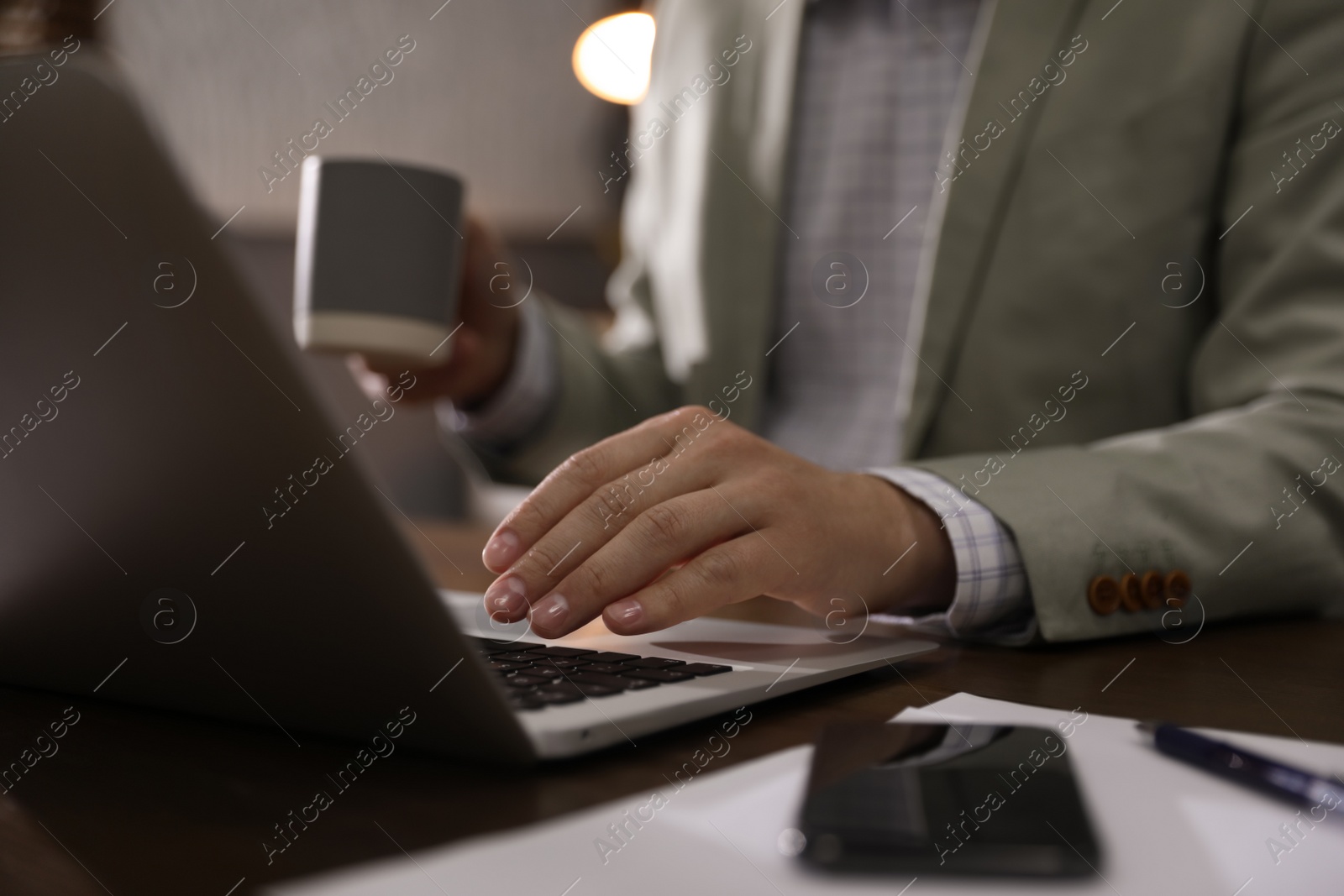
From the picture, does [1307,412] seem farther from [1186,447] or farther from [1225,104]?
[1225,104]

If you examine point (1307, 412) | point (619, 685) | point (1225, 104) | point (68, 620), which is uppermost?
point (68, 620)

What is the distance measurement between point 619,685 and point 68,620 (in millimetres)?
205

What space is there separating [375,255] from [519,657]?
516 mm

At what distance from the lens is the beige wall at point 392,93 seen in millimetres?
2080

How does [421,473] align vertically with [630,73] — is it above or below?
below

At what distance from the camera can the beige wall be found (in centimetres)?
208

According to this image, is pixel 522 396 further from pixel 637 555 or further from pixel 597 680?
pixel 597 680

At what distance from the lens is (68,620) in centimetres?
36

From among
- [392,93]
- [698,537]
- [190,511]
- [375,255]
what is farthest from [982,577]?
[392,93]

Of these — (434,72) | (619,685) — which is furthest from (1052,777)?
(434,72)

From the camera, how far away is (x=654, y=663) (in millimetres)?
402

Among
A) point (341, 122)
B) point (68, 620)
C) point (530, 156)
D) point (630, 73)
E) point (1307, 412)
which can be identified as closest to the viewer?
point (68, 620)

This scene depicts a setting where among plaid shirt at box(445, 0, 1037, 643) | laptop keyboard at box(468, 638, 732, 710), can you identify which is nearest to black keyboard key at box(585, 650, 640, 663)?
laptop keyboard at box(468, 638, 732, 710)

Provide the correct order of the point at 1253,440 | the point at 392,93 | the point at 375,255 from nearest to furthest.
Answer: the point at 1253,440 < the point at 375,255 < the point at 392,93
